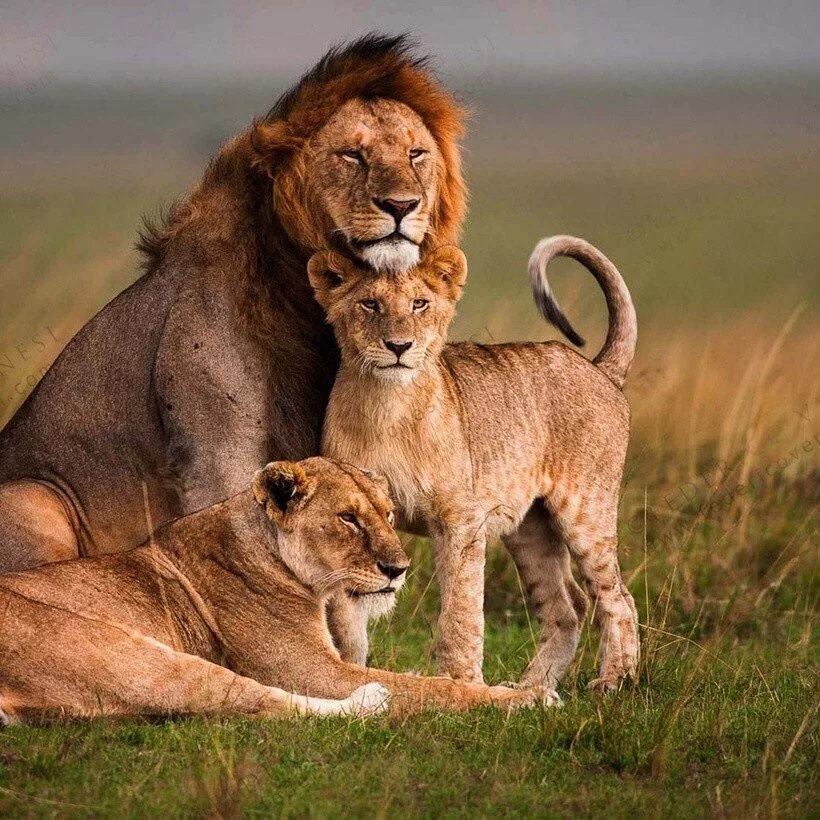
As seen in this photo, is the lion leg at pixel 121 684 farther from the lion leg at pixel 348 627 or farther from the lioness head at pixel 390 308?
the lioness head at pixel 390 308

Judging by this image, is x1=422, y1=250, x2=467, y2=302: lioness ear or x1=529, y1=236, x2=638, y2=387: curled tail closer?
x1=422, y1=250, x2=467, y2=302: lioness ear

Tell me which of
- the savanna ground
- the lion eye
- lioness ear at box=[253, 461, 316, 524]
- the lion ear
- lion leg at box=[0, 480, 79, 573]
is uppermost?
the lion ear

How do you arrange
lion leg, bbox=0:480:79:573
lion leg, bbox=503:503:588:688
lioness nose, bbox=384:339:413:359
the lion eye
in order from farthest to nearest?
lion leg, bbox=503:503:588:688 → lion leg, bbox=0:480:79:573 → lioness nose, bbox=384:339:413:359 → the lion eye

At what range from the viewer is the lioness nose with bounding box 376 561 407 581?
18.4 ft

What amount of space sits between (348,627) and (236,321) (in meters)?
1.21

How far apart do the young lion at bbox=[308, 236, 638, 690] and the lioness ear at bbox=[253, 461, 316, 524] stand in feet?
1.49

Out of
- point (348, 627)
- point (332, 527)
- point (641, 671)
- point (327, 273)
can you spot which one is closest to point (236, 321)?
point (327, 273)

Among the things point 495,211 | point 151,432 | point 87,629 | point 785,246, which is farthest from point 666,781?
point 495,211

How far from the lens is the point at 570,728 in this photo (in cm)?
521

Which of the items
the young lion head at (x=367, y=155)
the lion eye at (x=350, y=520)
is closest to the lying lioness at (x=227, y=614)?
the lion eye at (x=350, y=520)

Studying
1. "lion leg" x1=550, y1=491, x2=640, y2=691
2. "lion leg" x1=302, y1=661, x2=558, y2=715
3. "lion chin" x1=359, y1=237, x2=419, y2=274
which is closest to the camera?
"lion leg" x1=302, y1=661, x2=558, y2=715

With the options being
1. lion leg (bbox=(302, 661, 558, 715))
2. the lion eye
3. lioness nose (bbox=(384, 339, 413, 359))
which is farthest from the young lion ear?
lion leg (bbox=(302, 661, 558, 715))

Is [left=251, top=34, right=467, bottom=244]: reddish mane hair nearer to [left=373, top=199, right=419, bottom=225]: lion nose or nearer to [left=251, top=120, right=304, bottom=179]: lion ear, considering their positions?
[left=251, top=120, right=304, bottom=179]: lion ear

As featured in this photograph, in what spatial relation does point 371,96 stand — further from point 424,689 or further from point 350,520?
point 424,689
